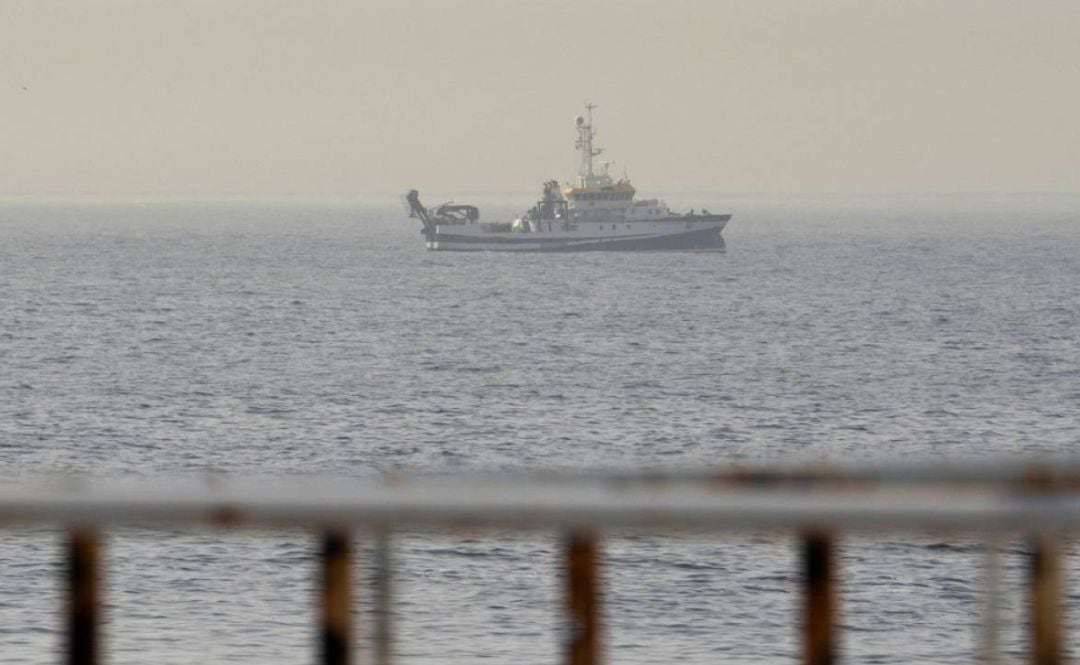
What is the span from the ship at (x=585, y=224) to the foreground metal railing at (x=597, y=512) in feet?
446

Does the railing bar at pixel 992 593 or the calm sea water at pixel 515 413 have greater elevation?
the railing bar at pixel 992 593

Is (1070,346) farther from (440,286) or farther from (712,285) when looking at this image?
(440,286)

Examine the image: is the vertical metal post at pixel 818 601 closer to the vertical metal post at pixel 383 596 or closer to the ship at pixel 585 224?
the vertical metal post at pixel 383 596

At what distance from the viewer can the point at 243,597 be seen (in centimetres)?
2072

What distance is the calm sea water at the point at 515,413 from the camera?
19.6 m

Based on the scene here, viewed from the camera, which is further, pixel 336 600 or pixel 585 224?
pixel 585 224

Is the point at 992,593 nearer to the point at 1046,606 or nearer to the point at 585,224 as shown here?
the point at 1046,606

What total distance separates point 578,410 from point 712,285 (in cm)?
6361

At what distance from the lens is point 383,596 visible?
3375 millimetres

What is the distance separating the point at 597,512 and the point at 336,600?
1.91 feet

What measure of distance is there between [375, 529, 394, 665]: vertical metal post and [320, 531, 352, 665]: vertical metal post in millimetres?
60

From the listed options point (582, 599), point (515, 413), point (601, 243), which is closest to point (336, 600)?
point (582, 599)

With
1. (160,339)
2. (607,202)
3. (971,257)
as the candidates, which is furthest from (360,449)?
(971,257)

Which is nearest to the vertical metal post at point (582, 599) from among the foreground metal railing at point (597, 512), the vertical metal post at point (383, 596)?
the foreground metal railing at point (597, 512)
